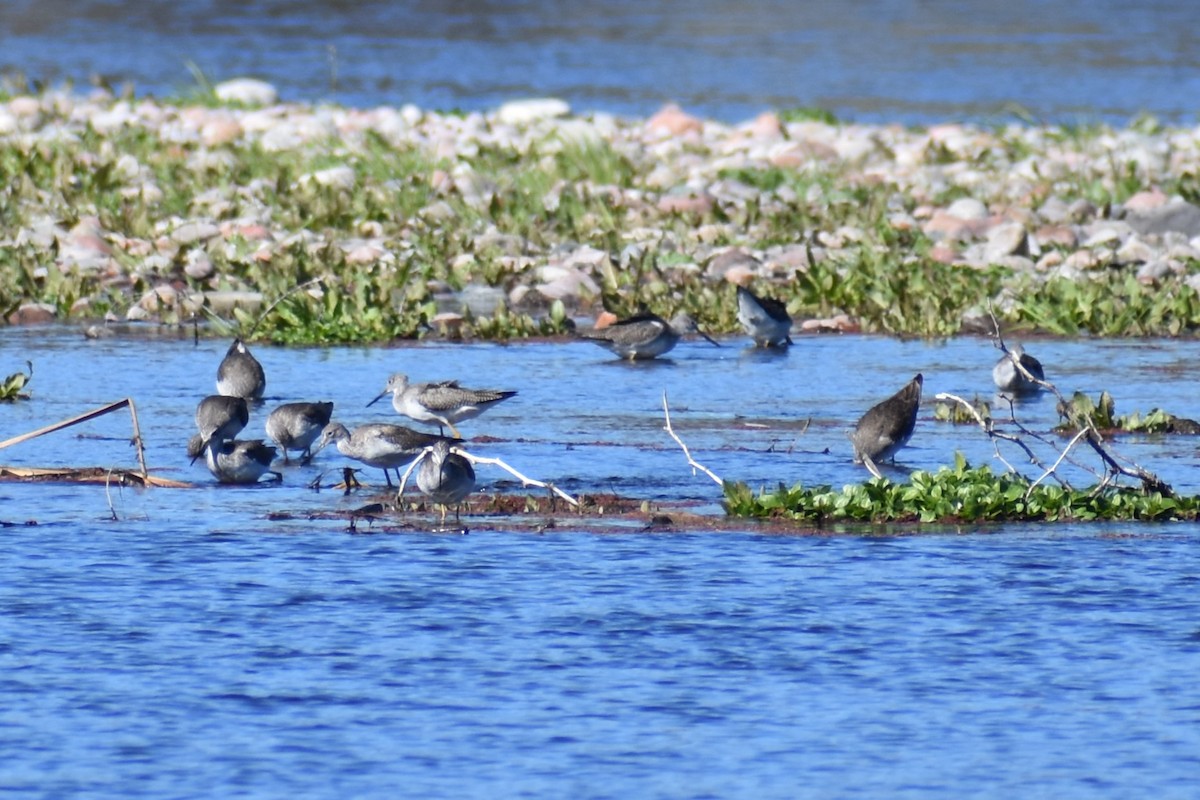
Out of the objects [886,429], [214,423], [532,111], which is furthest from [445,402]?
[532,111]

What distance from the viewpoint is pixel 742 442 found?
12617 millimetres

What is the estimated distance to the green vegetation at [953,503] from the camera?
1022cm

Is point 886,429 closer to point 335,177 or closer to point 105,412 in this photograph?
point 105,412

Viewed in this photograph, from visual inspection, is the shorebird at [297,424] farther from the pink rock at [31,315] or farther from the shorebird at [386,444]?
the pink rock at [31,315]

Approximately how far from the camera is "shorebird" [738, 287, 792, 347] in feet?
53.0

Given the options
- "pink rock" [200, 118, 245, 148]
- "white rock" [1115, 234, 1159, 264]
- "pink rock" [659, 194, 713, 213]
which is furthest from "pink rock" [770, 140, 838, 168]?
"pink rock" [200, 118, 245, 148]

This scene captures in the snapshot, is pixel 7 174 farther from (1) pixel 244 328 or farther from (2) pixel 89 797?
(2) pixel 89 797

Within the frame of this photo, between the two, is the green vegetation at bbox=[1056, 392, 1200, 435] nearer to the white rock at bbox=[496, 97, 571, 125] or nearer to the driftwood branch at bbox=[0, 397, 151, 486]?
the driftwood branch at bbox=[0, 397, 151, 486]

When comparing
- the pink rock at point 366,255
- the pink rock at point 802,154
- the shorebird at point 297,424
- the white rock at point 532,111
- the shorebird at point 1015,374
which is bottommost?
the shorebird at point 297,424

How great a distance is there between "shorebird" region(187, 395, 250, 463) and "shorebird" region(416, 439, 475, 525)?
1.32 metres

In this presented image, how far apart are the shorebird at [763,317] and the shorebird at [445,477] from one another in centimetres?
576

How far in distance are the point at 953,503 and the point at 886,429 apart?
1.21m

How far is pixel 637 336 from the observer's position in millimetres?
15750

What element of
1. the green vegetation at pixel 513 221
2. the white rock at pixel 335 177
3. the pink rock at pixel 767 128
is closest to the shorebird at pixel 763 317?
the green vegetation at pixel 513 221
